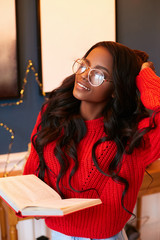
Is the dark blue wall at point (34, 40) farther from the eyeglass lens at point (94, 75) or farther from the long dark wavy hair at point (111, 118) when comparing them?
the eyeglass lens at point (94, 75)

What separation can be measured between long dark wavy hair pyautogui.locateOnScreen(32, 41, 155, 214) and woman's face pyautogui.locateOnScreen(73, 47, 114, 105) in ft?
0.07

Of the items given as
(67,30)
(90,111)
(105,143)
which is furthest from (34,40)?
(105,143)

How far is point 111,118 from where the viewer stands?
1236 mm

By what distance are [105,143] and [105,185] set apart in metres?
0.15

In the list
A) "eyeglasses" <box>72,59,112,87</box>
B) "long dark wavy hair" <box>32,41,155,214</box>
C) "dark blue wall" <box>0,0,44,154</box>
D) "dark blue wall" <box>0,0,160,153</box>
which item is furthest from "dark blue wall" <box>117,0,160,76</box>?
"eyeglasses" <box>72,59,112,87</box>

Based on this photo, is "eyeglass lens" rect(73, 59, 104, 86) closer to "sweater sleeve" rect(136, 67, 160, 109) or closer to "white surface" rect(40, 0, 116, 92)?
"sweater sleeve" rect(136, 67, 160, 109)

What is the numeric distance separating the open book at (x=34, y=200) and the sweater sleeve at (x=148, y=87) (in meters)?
0.41

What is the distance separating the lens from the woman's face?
3.80 ft

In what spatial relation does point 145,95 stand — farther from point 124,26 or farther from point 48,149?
point 124,26

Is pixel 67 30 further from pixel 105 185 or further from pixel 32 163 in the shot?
pixel 105 185

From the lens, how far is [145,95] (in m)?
1.18

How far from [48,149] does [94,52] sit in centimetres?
42

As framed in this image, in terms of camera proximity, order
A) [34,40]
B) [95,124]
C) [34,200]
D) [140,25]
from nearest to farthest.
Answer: [34,200] → [95,124] → [34,40] → [140,25]

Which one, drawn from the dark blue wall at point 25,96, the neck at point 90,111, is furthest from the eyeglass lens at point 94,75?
the dark blue wall at point 25,96
